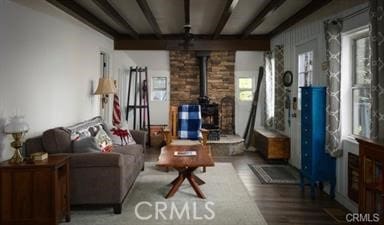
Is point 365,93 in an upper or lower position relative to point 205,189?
upper

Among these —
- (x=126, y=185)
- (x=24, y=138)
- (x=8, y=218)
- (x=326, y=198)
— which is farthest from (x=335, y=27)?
(x=8, y=218)

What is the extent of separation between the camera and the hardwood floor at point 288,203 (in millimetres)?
3506

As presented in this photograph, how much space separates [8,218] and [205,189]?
92.4 inches

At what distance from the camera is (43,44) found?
4.09m

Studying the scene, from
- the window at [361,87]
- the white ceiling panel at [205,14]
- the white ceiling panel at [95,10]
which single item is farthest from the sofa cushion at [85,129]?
the window at [361,87]

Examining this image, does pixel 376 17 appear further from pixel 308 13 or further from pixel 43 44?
pixel 43 44

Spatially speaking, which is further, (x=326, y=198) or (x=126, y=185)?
Result: (x=326, y=198)

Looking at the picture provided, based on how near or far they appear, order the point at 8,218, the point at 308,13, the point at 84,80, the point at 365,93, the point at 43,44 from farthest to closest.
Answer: the point at 84,80 < the point at 308,13 < the point at 43,44 < the point at 365,93 < the point at 8,218

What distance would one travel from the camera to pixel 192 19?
5.88m

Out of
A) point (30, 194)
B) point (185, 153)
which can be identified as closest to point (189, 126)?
point (185, 153)

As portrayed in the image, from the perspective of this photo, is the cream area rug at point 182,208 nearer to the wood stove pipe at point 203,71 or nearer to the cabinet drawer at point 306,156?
the cabinet drawer at point 306,156

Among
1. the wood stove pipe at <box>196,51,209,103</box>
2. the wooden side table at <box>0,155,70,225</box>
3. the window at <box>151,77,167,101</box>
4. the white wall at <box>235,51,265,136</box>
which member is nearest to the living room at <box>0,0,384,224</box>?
the wooden side table at <box>0,155,70,225</box>

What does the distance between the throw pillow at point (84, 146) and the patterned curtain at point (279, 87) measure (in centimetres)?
399

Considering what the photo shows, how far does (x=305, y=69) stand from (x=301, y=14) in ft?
2.85
